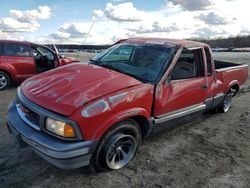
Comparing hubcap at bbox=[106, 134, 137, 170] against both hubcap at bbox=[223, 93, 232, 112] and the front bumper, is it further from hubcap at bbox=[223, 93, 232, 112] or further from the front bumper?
hubcap at bbox=[223, 93, 232, 112]

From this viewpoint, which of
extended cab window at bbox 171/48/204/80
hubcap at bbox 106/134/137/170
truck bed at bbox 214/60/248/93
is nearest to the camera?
hubcap at bbox 106/134/137/170

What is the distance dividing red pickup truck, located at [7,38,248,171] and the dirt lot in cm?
28

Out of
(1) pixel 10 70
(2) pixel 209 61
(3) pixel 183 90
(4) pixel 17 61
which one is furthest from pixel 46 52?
(3) pixel 183 90

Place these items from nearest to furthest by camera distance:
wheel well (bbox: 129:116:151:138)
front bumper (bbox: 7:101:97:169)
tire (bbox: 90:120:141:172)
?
front bumper (bbox: 7:101:97:169)
tire (bbox: 90:120:141:172)
wheel well (bbox: 129:116:151:138)

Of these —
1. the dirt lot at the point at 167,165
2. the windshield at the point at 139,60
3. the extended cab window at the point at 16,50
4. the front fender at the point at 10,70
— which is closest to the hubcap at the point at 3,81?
the front fender at the point at 10,70

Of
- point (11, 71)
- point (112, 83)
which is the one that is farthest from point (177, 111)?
point (11, 71)

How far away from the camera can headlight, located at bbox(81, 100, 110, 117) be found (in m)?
3.07

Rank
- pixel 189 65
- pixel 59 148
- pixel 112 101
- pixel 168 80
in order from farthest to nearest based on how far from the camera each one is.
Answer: pixel 189 65 < pixel 168 80 < pixel 112 101 < pixel 59 148

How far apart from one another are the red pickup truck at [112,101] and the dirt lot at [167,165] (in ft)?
0.93

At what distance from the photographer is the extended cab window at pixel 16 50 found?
342 inches

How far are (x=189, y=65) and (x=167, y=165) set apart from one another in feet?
6.02

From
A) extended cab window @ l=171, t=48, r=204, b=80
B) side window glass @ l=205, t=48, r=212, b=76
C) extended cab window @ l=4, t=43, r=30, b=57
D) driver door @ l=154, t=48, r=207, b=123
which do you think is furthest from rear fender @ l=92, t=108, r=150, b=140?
extended cab window @ l=4, t=43, r=30, b=57

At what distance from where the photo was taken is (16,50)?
883cm

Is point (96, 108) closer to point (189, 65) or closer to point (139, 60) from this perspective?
point (139, 60)
